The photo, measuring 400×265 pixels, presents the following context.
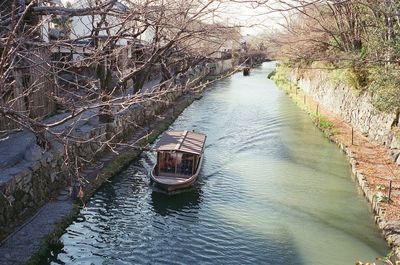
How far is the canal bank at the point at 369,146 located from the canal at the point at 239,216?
0.45 metres

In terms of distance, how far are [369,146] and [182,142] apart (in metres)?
10.3

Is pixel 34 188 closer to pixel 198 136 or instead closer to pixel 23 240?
pixel 23 240

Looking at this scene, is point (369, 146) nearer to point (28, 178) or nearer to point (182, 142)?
point (182, 142)

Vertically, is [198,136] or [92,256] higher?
[198,136]

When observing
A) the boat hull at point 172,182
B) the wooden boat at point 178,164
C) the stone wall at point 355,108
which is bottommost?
the boat hull at point 172,182

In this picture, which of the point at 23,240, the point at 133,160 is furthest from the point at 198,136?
the point at 23,240

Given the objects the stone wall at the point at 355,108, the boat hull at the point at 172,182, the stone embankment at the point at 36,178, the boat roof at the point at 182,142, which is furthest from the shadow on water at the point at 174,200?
the stone wall at the point at 355,108

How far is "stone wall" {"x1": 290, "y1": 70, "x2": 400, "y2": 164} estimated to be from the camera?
2039 centimetres

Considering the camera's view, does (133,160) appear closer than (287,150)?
Yes

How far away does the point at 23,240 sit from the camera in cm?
1102

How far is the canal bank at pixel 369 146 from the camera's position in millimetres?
13766

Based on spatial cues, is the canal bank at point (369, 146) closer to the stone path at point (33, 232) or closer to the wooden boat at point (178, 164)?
the wooden boat at point (178, 164)

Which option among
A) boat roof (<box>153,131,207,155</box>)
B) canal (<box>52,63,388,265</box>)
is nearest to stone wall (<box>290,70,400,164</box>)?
canal (<box>52,63,388,265</box>)

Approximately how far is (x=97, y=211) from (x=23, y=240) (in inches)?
134
